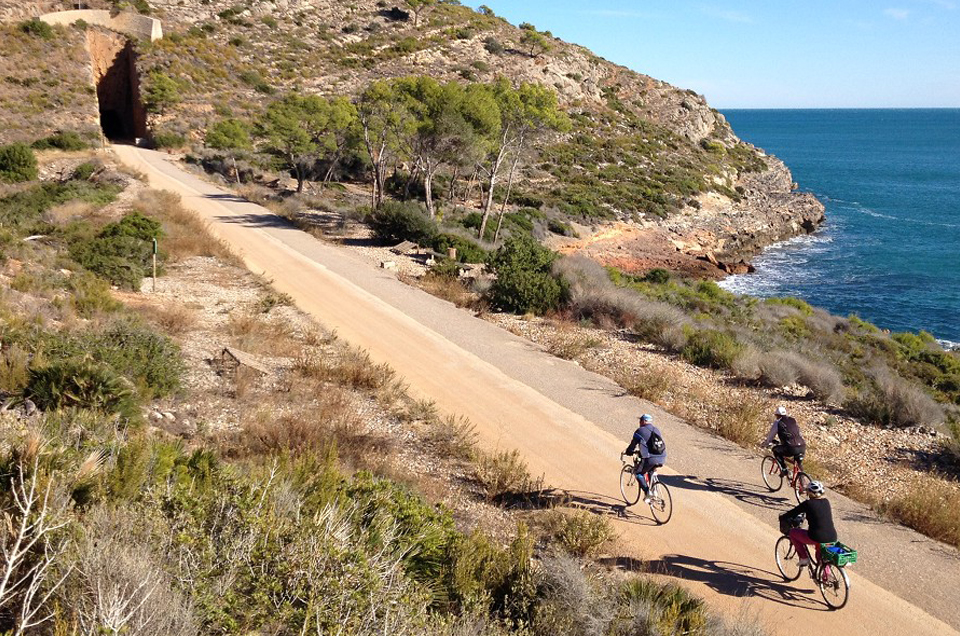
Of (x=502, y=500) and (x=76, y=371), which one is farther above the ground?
(x=76, y=371)

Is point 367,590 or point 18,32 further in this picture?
point 18,32

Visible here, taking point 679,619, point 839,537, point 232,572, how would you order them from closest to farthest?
point 232,572, point 679,619, point 839,537

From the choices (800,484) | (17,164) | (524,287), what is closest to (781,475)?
(800,484)

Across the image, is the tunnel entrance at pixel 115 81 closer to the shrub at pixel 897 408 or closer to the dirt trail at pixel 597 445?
the dirt trail at pixel 597 445

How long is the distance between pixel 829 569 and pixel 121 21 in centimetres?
6518

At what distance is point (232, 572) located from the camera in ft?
13.7

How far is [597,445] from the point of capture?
10.5 meters

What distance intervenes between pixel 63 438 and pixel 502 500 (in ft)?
16.9

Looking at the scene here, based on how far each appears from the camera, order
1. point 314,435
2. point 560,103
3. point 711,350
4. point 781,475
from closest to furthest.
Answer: point 314,435 → point 781,475 → point 711,350 → point 560,103

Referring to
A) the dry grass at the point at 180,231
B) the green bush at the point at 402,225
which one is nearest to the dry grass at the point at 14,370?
the dry grass at the point at 180,231

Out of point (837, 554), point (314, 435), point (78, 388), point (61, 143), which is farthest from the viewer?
point (61, 143)

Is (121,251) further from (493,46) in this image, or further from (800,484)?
(493,46)

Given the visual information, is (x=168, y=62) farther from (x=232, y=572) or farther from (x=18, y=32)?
(x=232, y=572)

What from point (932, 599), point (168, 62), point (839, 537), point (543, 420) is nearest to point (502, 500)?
point (543, 420)
